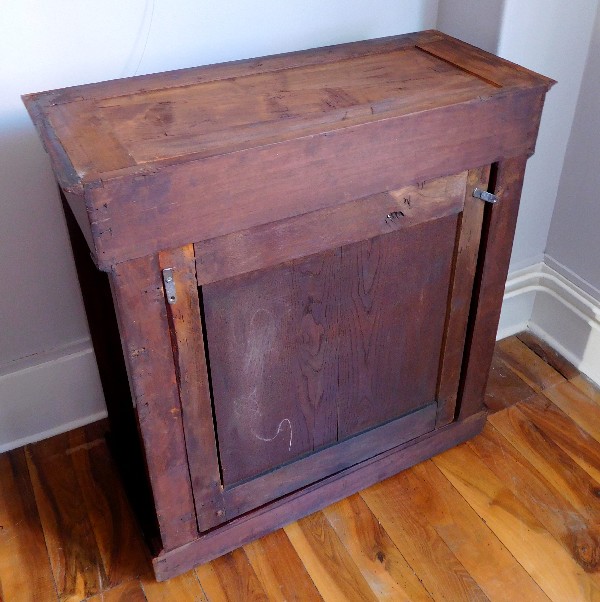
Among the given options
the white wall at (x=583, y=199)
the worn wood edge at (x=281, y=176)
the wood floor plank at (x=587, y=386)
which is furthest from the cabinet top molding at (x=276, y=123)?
the wood floor plank at (x=587, y=386)

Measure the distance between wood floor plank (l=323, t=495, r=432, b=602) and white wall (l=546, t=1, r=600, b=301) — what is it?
786mm

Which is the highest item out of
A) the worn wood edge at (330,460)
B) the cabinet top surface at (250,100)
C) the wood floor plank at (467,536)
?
the cabinet top surface at (250,100)

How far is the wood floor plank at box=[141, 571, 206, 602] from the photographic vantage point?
136 cm

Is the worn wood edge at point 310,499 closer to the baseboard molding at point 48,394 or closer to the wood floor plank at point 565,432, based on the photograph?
the wood floor plank at point 565,432

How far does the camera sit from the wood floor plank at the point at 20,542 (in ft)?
4.53

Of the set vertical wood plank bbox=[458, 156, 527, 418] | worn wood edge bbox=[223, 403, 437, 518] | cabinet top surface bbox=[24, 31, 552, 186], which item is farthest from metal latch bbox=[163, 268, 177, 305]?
vertical wood plank bbox=[458, 156, 527, 418]

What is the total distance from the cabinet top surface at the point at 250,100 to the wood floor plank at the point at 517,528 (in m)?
0.82

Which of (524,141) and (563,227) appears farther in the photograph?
(563,227)

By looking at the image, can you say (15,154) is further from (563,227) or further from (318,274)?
(563,227)

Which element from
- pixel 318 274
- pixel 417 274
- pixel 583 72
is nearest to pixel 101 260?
pixel 318 274

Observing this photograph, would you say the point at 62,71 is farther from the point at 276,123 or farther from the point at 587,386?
the point at 587,386

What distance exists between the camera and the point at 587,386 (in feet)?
5.96

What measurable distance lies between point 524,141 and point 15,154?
0.91 metres

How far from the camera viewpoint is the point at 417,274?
4.33ft
